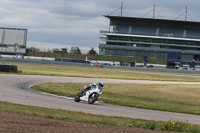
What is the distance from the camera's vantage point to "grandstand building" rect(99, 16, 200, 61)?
397 ft

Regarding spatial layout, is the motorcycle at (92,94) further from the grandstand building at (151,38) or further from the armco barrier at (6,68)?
the grandstand building at (151,38)

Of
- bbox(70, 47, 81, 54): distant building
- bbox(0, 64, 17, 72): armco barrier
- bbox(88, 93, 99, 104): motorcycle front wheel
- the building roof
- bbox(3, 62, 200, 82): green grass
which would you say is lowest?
bbox(3, 62, 200, 82): green grass

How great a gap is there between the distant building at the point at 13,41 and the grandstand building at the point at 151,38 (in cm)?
2200

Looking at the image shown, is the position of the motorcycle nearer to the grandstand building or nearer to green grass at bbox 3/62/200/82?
green grass at bbox 3/62/200/82

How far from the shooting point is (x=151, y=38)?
123 meters

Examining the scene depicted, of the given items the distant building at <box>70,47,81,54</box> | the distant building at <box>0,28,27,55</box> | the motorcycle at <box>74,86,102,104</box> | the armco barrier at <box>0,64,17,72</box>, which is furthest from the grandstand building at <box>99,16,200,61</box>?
the motorcycle at <box>74,86,102,104</box>

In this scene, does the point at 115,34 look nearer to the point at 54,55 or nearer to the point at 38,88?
the point at 54,55

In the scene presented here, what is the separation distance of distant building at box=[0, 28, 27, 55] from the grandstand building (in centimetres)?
2200

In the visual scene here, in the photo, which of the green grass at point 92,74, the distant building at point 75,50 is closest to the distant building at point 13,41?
the distant building at point 75,50

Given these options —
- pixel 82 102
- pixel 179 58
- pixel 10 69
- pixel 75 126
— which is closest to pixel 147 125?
pixel 75 126

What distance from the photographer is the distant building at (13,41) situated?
112 metres

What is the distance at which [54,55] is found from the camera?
11031cm

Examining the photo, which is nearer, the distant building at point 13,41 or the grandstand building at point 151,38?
the distant building at point 13,41

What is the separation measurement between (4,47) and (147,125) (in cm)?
10595
